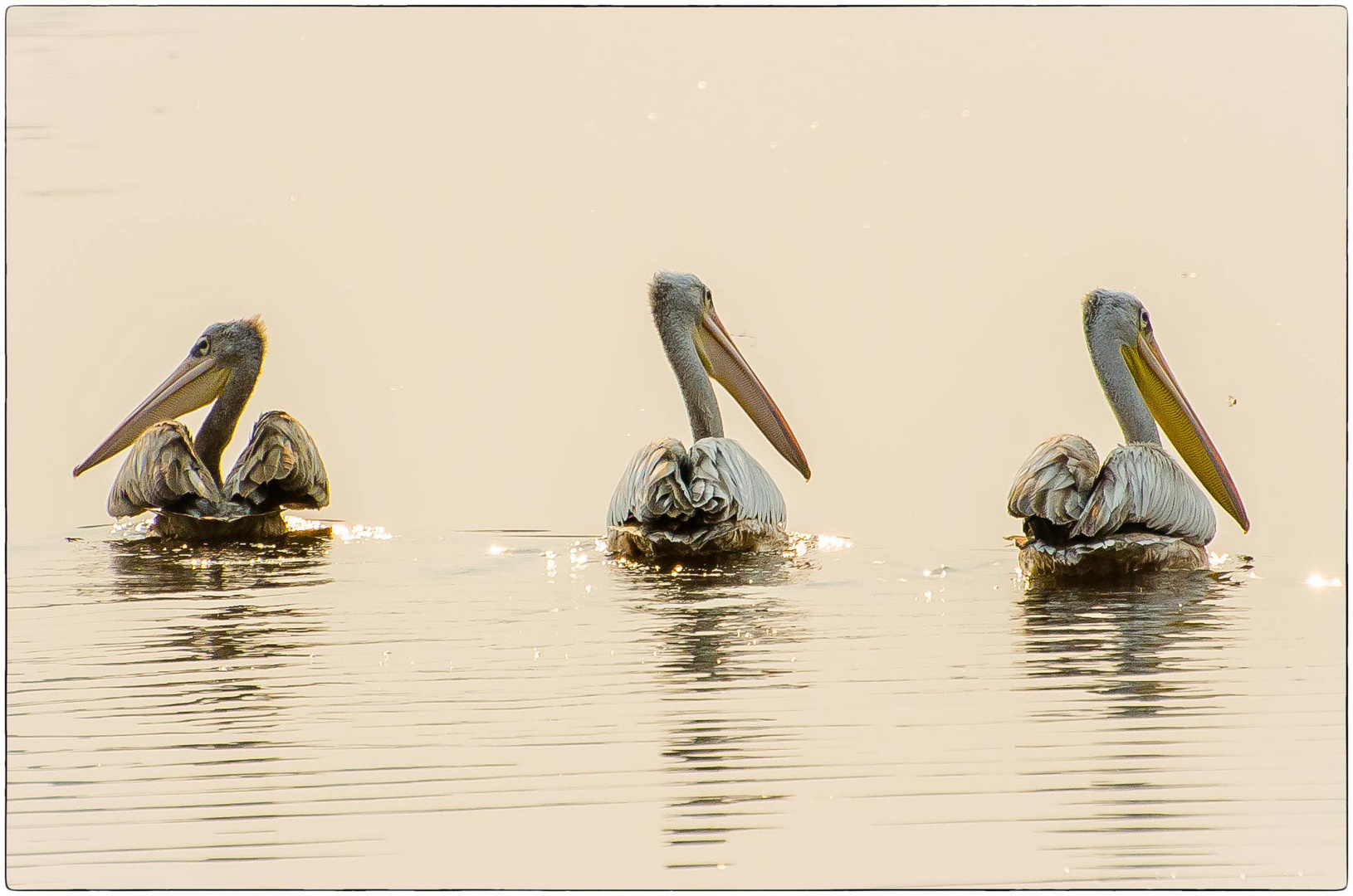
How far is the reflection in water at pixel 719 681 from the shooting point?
4.31 metres

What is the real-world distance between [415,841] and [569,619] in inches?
78.7

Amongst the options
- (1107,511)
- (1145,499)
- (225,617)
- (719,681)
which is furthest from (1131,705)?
(225,617)

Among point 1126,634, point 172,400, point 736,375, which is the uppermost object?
point 736,375

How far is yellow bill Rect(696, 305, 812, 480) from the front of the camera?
854 cm

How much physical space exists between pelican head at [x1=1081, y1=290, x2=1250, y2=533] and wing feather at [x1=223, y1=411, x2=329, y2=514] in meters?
3.56

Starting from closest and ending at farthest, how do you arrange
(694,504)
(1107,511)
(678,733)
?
(678,733)
(1107,511)
(694,504)

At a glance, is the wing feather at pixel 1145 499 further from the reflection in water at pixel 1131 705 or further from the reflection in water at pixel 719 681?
the reflection in water at pixel 719 681

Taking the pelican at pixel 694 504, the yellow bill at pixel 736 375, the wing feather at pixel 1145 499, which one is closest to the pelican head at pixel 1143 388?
the wing feather at pixel 1145 499

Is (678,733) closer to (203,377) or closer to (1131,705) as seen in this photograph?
(1131,705)

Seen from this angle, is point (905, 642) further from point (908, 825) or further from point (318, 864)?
point (318, 864)

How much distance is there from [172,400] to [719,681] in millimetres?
4533

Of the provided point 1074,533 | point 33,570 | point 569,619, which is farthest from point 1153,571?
point 33,570

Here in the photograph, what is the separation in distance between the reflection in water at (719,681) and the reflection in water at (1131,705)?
753 millimetres

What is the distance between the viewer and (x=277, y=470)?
7906mm
